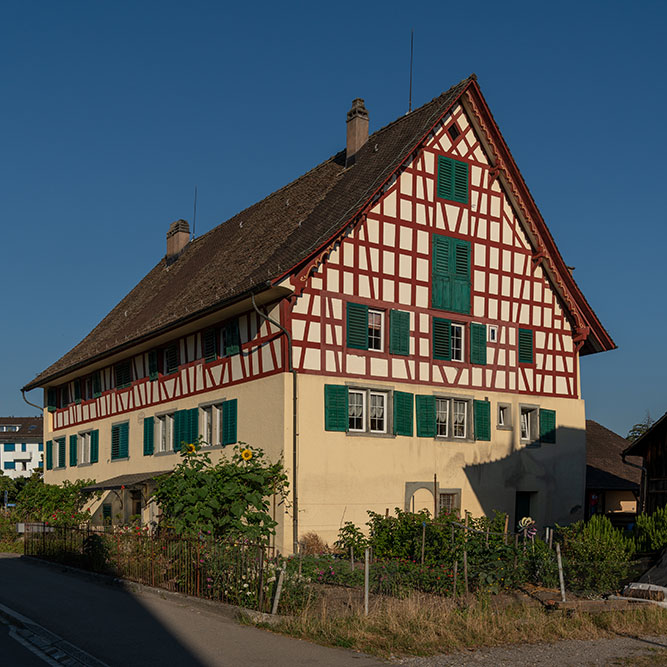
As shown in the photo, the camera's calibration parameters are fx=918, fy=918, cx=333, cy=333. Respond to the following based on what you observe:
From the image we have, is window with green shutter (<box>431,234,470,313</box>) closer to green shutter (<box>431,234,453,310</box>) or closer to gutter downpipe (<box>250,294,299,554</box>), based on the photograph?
green shutter (<box>431,234,453,310</box>)

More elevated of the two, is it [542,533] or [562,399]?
[562,399]

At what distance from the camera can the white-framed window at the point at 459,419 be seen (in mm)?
25281

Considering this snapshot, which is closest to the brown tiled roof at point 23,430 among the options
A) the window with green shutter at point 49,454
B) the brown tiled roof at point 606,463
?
the window with green shutter at point 49,454

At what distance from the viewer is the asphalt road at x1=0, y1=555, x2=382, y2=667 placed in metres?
10.4

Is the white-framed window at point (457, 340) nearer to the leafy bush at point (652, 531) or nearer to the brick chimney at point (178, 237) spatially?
the leafy bush at point (652, 531)

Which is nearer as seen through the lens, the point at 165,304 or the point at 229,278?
the point at 229,278

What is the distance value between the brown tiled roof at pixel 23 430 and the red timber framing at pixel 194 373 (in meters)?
87.7

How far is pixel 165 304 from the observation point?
95.6 ft

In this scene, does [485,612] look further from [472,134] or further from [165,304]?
[165,304]

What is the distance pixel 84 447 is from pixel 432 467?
1534 cm

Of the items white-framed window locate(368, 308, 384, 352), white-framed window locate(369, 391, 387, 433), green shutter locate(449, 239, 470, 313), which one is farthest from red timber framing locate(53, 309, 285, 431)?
green shutter locate(449, 239, 470, 313)

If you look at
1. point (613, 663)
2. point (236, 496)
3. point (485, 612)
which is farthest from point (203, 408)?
point (613, 663)

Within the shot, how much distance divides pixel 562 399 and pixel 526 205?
6008 mm

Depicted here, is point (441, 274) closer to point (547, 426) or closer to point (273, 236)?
point (273, 236)
